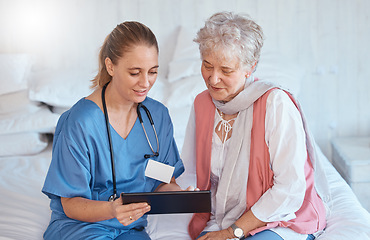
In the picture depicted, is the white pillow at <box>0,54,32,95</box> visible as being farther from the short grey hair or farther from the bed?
the short grey hair

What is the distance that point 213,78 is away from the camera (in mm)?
1514

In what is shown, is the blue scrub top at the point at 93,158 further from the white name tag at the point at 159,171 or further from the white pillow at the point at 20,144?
the white pillow at the point at 20,144

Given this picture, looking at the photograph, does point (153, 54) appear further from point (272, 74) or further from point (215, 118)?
point (272, 74)

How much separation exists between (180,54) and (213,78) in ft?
5.23

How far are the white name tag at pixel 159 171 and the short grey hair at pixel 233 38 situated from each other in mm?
464

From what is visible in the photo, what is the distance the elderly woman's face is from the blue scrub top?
0.30 meters

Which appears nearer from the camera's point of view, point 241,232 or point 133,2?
point 241,232

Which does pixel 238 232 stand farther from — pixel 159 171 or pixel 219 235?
pixel 159 171

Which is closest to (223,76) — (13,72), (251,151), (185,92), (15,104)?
(251,151)

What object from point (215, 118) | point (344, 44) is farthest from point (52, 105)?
point (344, 44)

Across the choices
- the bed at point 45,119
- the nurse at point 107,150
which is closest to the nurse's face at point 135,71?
the nurse at point 107,150

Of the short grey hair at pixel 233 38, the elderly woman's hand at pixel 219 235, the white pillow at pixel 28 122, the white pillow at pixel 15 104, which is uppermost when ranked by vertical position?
the short grey hair at pixel 233 38

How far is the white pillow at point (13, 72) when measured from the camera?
2.86m

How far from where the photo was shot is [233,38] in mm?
1463
